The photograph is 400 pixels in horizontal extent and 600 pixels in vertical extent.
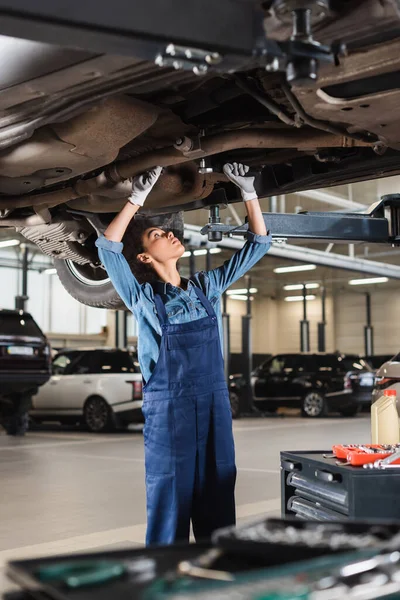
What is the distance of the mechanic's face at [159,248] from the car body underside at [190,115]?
1.34ft

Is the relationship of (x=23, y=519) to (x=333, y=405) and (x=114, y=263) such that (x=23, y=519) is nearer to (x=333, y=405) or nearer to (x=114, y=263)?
(x=114, y=263)

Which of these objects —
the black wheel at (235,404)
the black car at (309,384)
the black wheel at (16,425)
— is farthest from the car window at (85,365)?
the black car at (309,384)

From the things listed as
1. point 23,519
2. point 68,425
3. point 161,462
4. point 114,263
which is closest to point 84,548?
point 23,519

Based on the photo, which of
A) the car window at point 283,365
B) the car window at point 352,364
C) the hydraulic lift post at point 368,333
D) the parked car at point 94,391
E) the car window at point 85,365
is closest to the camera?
the parked car at point 94,391

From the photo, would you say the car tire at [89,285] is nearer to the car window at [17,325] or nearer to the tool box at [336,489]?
the tool box at [336,489]

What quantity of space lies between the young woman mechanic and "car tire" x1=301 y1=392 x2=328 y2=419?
486 inches

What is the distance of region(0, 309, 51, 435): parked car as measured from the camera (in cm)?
973

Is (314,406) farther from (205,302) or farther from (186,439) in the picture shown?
(186,439)

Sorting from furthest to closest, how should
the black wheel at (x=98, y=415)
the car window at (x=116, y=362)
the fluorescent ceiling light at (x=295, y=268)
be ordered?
1. the fluorescent ceiling light at (x=295, y=268)
2. the car window at (x=116, y=362)
3. the black wheel at (x=98, y=415)

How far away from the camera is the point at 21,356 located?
9.84 meters

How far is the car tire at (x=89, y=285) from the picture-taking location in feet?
16.3

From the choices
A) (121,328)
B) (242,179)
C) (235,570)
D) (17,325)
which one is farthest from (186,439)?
(121,328)

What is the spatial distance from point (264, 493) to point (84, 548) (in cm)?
192

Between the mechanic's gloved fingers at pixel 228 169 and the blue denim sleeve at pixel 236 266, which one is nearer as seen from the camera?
the blue denim sleeve at pixel 236 266
